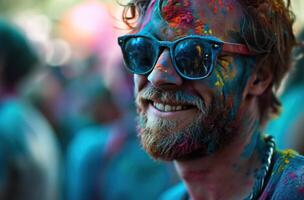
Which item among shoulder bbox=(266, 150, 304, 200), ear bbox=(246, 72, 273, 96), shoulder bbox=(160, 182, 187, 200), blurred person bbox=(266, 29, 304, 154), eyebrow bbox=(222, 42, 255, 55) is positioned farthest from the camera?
blurred person bbox=(266, 29, 304, 154)

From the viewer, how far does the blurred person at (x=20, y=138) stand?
14.5 feet

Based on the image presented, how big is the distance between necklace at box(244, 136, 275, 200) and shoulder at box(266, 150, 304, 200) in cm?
3

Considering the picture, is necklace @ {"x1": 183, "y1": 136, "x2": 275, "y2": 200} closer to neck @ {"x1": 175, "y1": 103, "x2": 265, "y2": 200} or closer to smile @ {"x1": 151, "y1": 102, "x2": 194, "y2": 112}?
neck @ {"x1": 175, "y1": 103, "x2": 265, "y2": 200}

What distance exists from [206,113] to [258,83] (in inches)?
12.6

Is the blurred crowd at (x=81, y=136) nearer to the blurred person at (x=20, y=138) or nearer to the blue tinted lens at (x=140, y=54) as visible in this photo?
the blurred person at (x=20, y=138)

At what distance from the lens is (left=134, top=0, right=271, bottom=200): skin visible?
2740 millimetres

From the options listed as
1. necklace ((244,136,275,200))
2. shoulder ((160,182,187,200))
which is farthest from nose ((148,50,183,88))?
shoulder ((160,182,187,200))

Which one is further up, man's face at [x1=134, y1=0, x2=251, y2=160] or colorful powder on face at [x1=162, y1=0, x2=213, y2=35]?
colorful powder on face at [x1=162, y1=0, x2=213, y2=35]

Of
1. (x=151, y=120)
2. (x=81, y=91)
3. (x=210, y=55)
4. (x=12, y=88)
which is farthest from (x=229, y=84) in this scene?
(x=81, y=91)

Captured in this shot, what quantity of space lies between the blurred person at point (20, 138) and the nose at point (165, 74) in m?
1.91

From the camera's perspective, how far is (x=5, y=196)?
4.42 m

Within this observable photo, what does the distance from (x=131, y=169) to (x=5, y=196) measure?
39.6 inches

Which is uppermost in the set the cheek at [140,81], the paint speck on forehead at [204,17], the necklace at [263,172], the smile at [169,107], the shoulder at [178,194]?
the paint speck on forehead at [204,17]

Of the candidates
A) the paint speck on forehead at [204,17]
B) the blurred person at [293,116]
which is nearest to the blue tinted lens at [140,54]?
the paint speck on forehead at [204,17]
